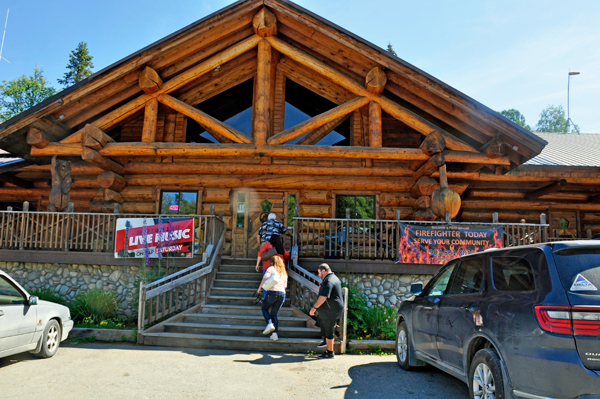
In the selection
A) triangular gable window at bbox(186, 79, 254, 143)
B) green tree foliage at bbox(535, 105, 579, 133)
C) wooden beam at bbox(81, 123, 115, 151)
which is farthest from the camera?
green tree foliage at bbox(535, 105, 579, 133)

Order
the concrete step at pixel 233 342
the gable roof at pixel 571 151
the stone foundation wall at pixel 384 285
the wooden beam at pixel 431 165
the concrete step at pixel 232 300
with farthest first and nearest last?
the gable roof at pixel 571 151 < the wooden beam at pixel 431 165 < the stone foundation wall at pixel 384 285 < the concrete step at pixel 232 300 < the concrete step at pixel 233 342

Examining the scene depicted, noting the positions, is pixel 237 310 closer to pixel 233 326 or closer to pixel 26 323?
pixel 233 326

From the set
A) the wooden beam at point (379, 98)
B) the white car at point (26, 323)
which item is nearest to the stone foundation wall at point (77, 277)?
the white car at point (26, 323)

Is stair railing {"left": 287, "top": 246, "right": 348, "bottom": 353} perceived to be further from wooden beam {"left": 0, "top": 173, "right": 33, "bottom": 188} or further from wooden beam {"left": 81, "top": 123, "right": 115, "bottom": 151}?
wooden beam {"left": 0, "top": 173, "right": 33, "bottom": 188}

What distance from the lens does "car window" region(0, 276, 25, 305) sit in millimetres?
6117

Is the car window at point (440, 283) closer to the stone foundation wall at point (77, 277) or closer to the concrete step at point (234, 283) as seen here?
the concrete step at point (234, 283)

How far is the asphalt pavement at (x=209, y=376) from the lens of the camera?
520 cm

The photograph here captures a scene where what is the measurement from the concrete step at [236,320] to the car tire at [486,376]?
16.1 ft

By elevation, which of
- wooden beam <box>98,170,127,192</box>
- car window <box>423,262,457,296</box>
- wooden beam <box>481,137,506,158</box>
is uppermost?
wooden beam <box>481,137,506,158</box>

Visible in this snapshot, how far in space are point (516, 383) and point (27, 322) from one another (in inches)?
258

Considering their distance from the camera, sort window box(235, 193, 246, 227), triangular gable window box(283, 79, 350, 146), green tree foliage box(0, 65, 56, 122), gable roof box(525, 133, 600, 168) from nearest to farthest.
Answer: gable roof box(525, 133, 600, 168) < window box(235, 193, 246, 227) < triangular gable window box(283, 79, 350, 146) < green tree foliage box(0, 65, 56, 122)

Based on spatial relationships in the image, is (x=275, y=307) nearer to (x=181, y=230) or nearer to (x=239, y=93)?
(x=181, y=230)

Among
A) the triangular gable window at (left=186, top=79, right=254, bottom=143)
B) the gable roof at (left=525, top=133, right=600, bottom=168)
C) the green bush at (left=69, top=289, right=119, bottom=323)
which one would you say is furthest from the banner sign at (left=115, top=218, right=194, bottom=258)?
the gable roof at (left=525, top=133, right=600, bottom=168)

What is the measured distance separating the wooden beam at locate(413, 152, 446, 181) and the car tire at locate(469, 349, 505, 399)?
768 centimetres
